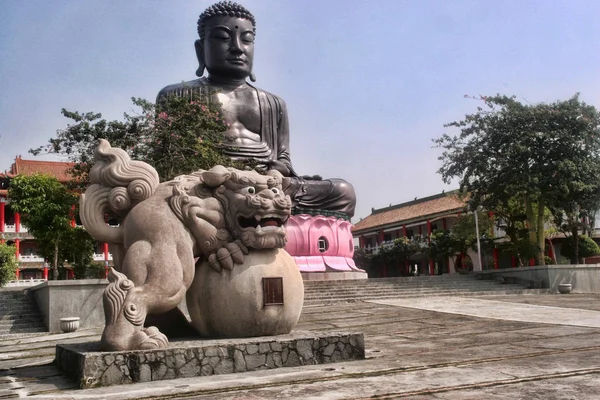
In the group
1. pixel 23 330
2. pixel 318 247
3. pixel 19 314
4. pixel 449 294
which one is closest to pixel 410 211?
pixel 318 247

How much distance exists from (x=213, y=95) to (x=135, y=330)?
41.3 ft

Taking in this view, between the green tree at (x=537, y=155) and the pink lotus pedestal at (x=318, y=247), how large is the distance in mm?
4635

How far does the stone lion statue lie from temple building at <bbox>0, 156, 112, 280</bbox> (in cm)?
2681

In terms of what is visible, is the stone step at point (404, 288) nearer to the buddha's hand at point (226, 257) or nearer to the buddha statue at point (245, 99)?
the buddha statue at point (245, 99)

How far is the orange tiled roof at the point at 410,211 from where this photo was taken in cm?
3502

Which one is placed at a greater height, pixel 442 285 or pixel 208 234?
pixel 208 234

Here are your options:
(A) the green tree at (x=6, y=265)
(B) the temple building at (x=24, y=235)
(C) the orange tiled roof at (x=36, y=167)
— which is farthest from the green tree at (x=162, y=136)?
(C) the orange tiled roof at (x=36, y=167)

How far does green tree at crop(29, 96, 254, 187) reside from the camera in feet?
41.3

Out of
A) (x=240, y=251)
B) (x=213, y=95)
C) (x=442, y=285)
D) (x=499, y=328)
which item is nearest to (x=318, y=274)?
(x=442, y=285)

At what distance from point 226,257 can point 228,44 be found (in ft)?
47.1

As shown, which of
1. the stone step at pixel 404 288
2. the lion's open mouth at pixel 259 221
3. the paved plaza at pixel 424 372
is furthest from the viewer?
the stone step at pixel 404 288

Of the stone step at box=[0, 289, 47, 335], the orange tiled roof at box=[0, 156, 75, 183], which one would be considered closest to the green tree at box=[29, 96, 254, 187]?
the stone step at box=[0, 289, 47, 335]

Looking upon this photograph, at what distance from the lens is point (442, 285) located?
1767 cm

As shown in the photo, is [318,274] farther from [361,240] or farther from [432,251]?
[361,240]
